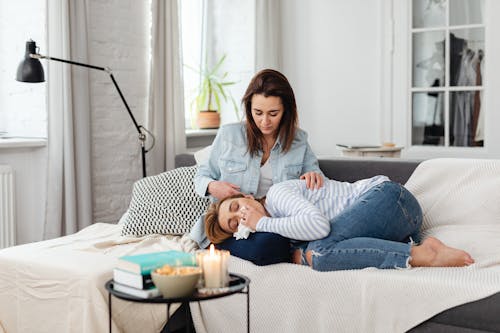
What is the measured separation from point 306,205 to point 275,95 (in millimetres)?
562

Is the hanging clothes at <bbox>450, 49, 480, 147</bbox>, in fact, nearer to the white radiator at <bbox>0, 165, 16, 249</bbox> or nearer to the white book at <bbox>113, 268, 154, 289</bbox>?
the white radiator at <bbox>0, 165, 16, 249</bbox>

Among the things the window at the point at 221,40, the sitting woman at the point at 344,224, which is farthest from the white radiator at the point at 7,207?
the window at the point at 221,40

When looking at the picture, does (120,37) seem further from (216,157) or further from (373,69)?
(373,69)

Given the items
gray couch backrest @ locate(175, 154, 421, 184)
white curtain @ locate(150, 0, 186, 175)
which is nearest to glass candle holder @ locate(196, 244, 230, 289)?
gray couch backrest @ locate(175, 154, 421, 184)

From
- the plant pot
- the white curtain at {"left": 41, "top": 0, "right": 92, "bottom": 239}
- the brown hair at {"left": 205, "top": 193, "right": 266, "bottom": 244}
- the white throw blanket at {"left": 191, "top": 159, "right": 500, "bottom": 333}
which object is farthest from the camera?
the plant pot

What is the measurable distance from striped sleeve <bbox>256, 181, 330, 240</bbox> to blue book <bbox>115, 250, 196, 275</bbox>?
28.7 inches

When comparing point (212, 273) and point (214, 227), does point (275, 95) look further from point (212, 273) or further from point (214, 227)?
point (212, 273)

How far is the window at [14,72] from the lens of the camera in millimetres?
3668

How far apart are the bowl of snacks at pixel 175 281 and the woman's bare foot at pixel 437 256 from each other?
38.9 inches

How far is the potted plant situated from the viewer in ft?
16.3

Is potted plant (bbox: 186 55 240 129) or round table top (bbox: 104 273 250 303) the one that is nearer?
round table top (bbox: 104 273 250 303)

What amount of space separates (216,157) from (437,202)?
0.97 metres

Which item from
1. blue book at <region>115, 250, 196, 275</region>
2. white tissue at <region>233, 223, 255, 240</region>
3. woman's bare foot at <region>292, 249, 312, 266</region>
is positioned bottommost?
woman's bare foot at <region>292, 249, 312, 266</region>

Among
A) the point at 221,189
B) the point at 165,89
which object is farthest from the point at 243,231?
the point at 165,89
